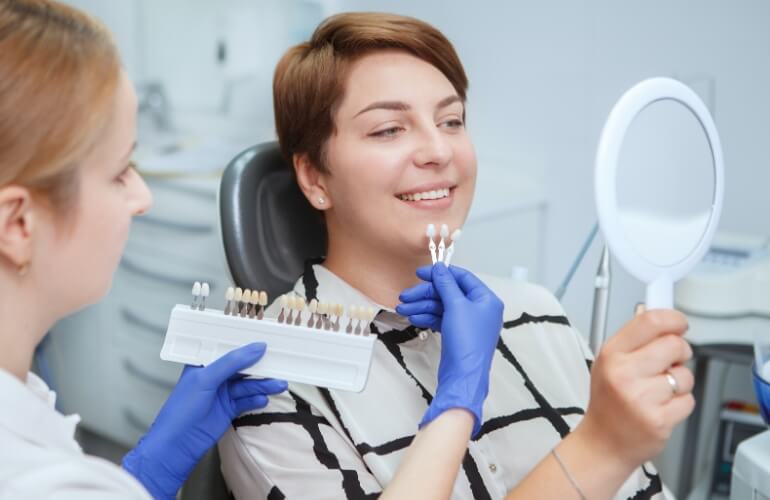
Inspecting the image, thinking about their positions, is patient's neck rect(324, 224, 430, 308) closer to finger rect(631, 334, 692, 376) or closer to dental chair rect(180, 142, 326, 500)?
dental chair rect(180, 142, 326, 500)

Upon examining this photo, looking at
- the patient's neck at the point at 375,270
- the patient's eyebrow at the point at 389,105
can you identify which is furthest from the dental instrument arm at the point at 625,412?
the patient's eyebrow at the point at 389,105

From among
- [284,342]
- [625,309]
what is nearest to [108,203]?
[284,342]

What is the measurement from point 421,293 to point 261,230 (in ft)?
1.26

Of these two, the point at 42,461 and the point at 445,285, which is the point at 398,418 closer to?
the point at 445,285

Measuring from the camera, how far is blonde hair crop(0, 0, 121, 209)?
2.21 feet

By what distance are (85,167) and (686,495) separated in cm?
188

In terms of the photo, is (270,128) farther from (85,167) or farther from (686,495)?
(85,167)

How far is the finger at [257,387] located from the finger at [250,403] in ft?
0.03

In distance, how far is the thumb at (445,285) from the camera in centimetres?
106

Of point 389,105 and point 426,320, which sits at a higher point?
point 389,105

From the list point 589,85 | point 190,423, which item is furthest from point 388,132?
point 589,85

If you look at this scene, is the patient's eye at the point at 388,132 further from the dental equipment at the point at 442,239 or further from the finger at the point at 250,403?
the finger at the point at 250,403

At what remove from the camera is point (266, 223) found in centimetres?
139

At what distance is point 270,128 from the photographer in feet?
8.47
